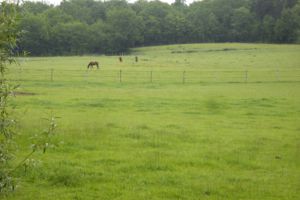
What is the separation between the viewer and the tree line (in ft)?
395

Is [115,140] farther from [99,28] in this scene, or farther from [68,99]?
[99,28]

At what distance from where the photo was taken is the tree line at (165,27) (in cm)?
12038

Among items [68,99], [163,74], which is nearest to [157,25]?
[163,74]

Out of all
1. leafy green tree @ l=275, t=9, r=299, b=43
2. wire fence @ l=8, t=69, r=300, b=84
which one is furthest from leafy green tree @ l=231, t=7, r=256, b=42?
wire fence @ l=8, t=69, r=300, b=84

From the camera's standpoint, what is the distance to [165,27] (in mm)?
144000

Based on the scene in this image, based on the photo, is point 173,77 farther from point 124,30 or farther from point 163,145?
point 124,30

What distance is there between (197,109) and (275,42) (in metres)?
→ 107

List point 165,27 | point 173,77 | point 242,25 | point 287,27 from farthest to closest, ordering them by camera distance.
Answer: point 165,27 < point 242,25 < point 287,27 < point 173,77

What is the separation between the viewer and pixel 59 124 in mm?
18922

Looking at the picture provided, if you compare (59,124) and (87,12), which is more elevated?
(87,12)

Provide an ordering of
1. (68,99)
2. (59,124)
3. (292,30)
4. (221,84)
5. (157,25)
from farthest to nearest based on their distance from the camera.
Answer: (157,25), (292,30), (221,84), (68,99), (59,124)

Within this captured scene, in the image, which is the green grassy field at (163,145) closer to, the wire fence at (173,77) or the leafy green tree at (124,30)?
the wire fence at (173,77)

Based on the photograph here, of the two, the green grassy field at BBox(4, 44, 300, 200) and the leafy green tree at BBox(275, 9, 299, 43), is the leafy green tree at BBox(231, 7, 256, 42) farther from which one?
the green grassy field at BBox(4, 44, 300, 200)

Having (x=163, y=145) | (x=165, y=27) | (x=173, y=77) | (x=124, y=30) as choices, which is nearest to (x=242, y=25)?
(x=165, y=27)
